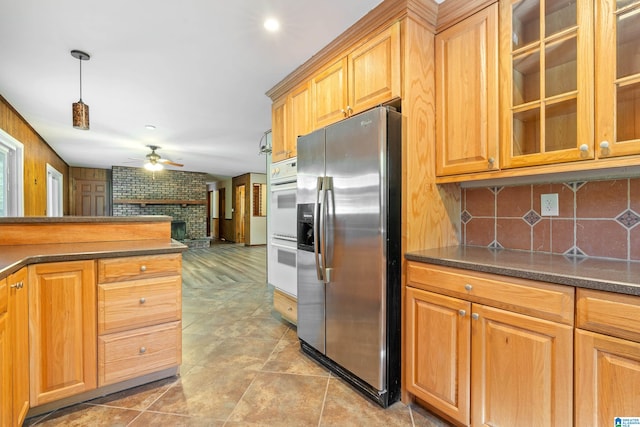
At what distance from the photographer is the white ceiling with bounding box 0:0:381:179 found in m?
1.90

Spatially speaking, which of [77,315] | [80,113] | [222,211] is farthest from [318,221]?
[222,211]

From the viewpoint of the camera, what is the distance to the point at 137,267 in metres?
1.83

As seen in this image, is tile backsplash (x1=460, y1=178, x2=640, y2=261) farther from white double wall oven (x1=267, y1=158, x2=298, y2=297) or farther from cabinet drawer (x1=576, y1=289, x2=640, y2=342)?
white double wall oven (x1=267, y1=158, x2=298, y2=297)

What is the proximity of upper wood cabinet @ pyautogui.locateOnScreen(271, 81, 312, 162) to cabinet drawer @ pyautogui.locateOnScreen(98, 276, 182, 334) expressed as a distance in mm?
1471

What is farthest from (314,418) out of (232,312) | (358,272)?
(232,312)

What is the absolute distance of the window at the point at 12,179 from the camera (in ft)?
12.5

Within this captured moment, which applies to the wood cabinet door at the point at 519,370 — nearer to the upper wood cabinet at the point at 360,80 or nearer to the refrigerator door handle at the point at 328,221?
the refrigerator door handle at the point at 328,221

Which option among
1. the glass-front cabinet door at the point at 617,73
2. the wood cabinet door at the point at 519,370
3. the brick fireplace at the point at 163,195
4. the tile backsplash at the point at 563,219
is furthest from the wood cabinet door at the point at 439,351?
the brick fireplace at the point at 163,195

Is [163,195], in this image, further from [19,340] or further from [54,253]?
[19,340]

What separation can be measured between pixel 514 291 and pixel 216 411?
1.66 meters

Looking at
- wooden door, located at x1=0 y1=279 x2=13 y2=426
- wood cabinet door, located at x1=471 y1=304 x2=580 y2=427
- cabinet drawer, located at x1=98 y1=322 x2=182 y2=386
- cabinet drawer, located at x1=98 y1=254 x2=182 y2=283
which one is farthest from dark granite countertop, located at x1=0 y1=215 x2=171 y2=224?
wood cabinet door, located at x1=471 y1=304 x2=580 y2=427

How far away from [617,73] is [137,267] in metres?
2.62

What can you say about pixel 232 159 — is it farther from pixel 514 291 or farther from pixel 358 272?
pixel 514 291

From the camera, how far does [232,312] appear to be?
10.9ft
